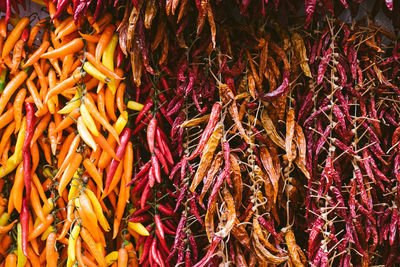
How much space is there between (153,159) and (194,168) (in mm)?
222

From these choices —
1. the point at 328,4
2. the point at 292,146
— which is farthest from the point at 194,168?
the point at 328,4

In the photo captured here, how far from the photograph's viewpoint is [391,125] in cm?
217

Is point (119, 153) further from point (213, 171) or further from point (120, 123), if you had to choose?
point (213, 171)

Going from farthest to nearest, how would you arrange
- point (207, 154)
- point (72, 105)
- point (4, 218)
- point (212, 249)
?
point (4, 218)
point (72, 105)
point (207, 154)
point (212, 249)

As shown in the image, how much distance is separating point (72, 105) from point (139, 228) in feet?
2.41

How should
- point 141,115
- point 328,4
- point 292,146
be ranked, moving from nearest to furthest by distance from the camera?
1. point 328,4
2. point 292,146
3. point 141,115

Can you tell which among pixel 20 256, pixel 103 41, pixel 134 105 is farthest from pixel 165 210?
pixel 103 41

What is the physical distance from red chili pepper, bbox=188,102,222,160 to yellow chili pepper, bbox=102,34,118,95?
1.79 feet

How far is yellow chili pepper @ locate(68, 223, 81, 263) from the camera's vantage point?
2004 millimetres

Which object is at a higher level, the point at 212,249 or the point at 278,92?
the point at 278,92

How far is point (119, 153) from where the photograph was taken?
2.10 meters

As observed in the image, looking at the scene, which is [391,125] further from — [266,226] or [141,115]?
[141,115]

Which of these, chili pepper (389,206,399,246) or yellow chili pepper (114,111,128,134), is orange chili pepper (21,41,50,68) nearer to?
yellow chili pepper (114,111,128,134)

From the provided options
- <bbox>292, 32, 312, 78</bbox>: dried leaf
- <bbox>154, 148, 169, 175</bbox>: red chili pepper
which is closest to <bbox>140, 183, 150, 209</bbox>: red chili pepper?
→ <bbox>154, 148, 169, 175</bbox>: red chili pepper
